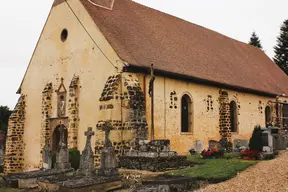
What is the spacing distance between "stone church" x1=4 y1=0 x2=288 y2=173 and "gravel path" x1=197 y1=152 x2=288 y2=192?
526 centimetres

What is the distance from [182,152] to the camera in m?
17.1

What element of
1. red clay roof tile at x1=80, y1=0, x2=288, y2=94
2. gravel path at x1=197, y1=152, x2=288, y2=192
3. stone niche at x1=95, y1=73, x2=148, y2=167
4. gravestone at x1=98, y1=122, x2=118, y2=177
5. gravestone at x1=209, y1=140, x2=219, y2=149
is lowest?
gravel path at x1=197, y1=152, x2=288, y2=192

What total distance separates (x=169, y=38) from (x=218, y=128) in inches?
223

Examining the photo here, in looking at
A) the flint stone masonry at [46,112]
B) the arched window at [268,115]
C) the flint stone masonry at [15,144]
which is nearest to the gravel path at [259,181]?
the flint stone masonry at [46,112]

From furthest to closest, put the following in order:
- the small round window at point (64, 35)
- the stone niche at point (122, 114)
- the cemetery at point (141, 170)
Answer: the small round window at point (64, 35) → the stone niche at point (122, 114) → the cemetery at point (141, 170)

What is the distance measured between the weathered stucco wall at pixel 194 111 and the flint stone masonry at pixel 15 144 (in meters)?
8.09

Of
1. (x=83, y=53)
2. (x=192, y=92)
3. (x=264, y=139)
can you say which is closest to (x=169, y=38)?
(x=192, y=92)

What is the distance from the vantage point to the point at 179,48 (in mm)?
19609

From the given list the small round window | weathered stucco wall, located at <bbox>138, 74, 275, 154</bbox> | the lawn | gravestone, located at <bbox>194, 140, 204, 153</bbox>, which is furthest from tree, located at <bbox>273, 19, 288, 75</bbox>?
the lawn

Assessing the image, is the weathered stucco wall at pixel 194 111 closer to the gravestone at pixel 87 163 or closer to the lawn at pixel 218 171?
the lawn at pixel 218 171

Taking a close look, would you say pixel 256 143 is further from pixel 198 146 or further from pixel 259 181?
pixel 259 181

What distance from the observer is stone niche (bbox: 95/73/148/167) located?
14.1 metres

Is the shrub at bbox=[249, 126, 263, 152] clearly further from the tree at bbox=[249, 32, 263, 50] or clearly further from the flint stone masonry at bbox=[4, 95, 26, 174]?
the tree at bbox=[249, 32, 263, 50]

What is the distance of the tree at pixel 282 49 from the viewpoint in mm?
38719
